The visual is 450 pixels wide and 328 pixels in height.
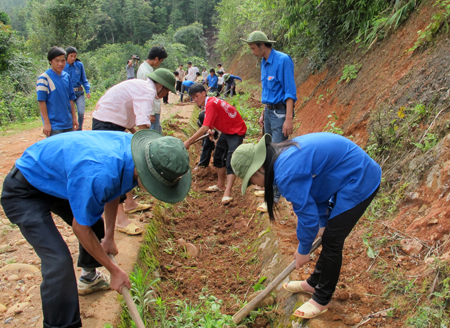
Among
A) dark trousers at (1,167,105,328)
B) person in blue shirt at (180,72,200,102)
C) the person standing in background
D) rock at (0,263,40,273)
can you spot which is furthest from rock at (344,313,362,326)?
person in blue shirt at (180,72,200,102)

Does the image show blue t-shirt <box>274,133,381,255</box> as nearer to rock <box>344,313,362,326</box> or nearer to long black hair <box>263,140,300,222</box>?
long black hair <box>263,140,300,222</box>

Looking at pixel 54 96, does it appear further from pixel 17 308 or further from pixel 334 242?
pixel 334 242

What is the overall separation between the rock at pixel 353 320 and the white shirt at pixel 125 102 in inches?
103

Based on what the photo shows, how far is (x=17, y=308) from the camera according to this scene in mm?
2482

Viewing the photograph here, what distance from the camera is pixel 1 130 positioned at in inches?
301

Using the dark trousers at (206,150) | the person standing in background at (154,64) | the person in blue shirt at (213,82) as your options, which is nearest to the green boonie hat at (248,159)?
the person standing in background at (154,64)

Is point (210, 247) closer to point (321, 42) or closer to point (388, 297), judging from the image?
point (388, 297)

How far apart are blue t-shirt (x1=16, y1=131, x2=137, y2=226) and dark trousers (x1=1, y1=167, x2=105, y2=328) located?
137 millimetres

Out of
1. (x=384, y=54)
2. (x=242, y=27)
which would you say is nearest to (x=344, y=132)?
(x=384, y=54)

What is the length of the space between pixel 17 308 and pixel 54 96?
8.62ft

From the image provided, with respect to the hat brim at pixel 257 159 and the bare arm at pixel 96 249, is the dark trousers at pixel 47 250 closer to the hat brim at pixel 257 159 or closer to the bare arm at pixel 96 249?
the bare arm at pixel 96 249

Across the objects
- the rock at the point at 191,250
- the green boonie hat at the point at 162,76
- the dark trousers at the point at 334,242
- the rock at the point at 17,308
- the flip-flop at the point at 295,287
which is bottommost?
the rock at the point at 191,250

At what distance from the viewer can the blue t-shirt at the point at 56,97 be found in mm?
3963

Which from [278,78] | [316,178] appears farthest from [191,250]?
[278,78]
